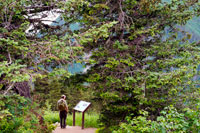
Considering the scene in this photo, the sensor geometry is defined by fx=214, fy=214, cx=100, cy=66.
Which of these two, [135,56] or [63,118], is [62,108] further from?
[135,56]

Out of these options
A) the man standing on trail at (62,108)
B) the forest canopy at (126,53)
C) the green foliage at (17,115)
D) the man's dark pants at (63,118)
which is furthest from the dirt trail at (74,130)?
the green foliage at (17,115)

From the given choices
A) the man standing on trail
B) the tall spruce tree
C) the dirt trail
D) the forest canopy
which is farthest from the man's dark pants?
the tall spruce tree

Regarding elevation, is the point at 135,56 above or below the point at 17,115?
above

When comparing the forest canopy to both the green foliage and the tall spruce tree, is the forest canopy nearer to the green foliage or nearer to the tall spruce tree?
the tall spruce tree

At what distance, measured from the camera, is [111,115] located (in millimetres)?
7648

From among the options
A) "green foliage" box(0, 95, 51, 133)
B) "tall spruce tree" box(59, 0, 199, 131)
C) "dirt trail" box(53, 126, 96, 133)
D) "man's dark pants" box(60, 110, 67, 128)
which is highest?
"tall spruce tree" box(59, 0, 199, 131)

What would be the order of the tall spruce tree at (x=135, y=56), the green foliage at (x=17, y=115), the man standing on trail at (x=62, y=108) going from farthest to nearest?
the man standing on trail at (x=62, y=108) → the tall spruce tree at (x=135, y=56) → the green foliage at (x=17, y=115)

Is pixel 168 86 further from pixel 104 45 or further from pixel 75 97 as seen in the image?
pixel 75 97

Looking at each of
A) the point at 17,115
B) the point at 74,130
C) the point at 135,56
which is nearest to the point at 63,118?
the point at 74,130

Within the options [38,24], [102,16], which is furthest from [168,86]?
[38,24]

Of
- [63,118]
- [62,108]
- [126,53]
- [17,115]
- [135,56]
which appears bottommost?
[63,118]

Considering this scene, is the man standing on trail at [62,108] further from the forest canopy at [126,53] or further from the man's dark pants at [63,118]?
the forest canopy at [126,53]

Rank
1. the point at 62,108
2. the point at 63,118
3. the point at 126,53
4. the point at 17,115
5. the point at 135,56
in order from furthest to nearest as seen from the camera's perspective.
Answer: the point at 63,118
the point at 62,108
the point at 135,56
the point at 126,53
the point at 17,115

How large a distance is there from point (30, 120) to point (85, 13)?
149 inches
